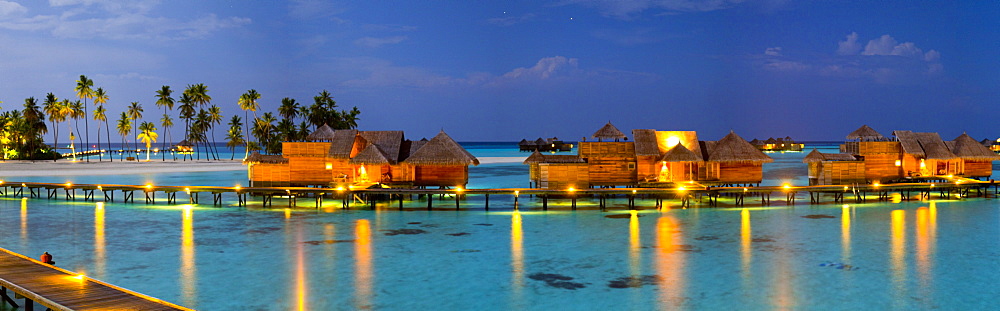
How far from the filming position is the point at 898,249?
18.3 meters

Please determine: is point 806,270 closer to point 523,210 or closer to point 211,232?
point 523,210

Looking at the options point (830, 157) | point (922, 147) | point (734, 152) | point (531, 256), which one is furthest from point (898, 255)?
point (922, 147)

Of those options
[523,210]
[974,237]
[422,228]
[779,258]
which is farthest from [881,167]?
[422,228]

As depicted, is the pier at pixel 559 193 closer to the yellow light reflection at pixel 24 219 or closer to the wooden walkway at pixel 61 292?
the yellow light reflection at pixel 24 219

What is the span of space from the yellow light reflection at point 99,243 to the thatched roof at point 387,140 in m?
11.6

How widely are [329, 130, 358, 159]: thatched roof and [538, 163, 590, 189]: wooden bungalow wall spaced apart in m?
9.18

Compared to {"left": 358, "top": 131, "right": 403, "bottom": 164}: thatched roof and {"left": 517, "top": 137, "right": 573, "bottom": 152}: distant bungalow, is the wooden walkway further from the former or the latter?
{"left": 517, "top": 137, "right": 573, "bottom": 152}: distant bungalow

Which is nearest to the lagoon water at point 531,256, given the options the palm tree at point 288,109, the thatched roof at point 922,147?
the thatched roof at point 922,147

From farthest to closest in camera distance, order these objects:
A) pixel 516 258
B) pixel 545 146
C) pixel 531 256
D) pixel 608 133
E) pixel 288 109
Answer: pixel 545 146, pixel 288 109, pixel 608 133, pixel 531 256, pixel 516 258

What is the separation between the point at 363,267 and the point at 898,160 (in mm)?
32443

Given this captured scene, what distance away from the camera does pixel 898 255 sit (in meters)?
17.4

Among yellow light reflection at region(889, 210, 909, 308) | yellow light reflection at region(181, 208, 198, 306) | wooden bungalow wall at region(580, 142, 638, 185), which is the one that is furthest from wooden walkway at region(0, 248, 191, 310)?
wooden bungalow wall at region(580, 142, 638, 185)

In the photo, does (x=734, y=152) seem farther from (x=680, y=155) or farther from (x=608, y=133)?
(x=608, y=133)

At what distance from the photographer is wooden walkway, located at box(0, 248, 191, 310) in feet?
32.1
